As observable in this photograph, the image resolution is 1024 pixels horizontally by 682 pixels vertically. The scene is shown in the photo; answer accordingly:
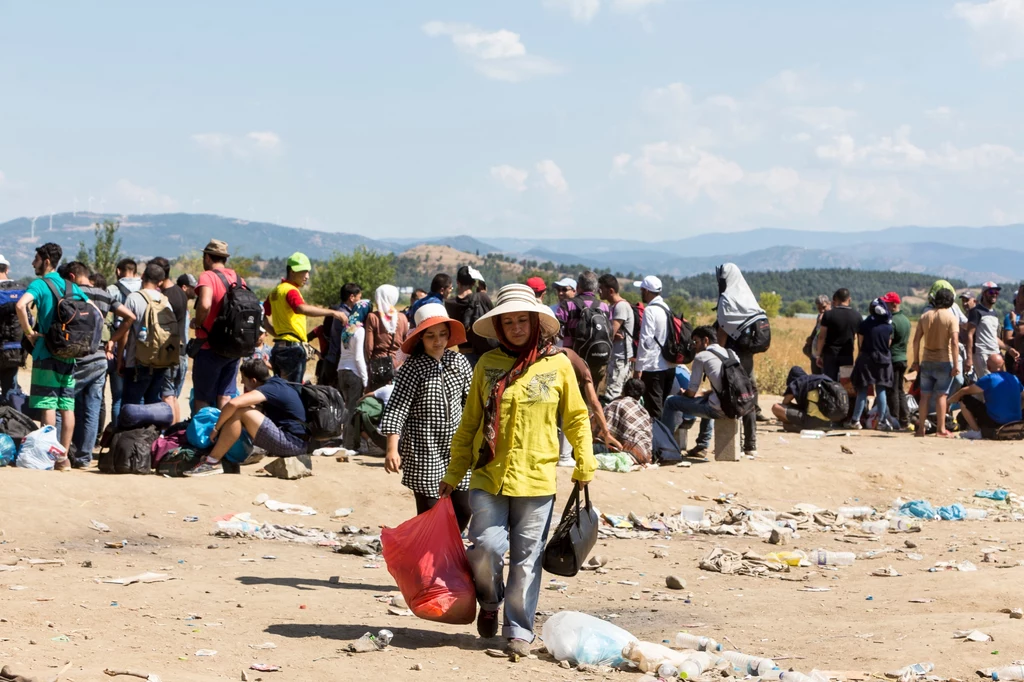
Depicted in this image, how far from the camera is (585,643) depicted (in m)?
5.91

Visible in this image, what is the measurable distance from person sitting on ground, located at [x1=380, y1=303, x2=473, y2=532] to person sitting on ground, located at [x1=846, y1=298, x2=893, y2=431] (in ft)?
31.3

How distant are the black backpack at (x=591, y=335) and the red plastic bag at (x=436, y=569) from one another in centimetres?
565

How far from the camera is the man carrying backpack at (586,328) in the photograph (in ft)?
38.3

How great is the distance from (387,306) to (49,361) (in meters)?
3.29

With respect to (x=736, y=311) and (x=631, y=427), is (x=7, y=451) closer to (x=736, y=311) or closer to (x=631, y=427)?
(x=631, y=427)

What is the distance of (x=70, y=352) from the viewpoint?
1033 centimetres

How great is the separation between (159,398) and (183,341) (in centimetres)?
60

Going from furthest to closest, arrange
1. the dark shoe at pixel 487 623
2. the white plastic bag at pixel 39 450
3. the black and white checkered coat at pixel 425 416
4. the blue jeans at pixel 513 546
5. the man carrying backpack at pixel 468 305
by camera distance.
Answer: the man carrying backpack at pixel 468 305 < the white plastic bag at pixel 39 450 < the black and white checkered coat at pixel 425 416 < the dark shoe at pixel 487 623 < the blue jeans at pixel 513 546

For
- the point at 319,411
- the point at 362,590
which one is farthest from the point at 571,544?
the point at 319,411

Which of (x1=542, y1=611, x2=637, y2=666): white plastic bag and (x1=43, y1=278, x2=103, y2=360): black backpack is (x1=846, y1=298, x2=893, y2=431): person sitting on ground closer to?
(x1=43, y1=278, x2=103, y2=360): black backpack

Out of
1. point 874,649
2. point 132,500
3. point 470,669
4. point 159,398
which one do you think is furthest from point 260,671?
point 159,398

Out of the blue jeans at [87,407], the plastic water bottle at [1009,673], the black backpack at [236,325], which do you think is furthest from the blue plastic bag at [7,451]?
the plastic water bottle at [1009,673]

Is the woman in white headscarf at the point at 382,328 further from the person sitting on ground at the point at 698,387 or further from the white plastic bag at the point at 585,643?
the white plastic bag at the point at 585,643

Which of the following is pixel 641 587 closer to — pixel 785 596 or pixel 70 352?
pixel 785 596
